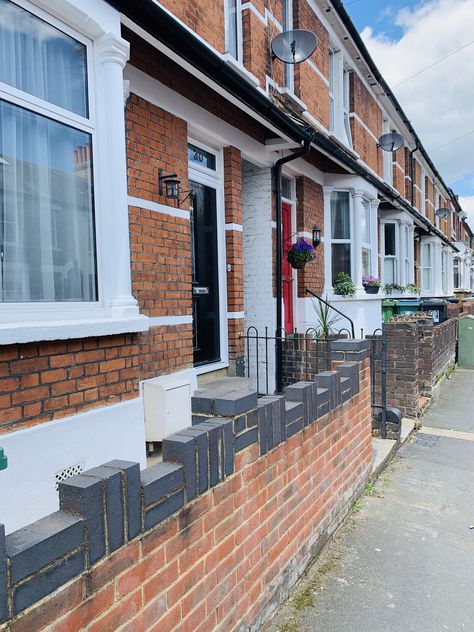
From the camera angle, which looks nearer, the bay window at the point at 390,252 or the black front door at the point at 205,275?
the black front door at the point at 205,275

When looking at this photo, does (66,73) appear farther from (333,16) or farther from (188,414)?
(333,16)

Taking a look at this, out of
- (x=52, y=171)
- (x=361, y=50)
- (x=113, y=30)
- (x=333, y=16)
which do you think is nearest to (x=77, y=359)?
(x=52, y=171)

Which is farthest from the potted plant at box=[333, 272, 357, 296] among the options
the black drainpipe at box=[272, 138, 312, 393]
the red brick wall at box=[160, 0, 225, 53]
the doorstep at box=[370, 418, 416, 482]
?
the red brick wall at box=[160, 0, 225, 53]

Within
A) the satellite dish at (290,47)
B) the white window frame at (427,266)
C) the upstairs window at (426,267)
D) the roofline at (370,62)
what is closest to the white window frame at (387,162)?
the roofline at (370,62)

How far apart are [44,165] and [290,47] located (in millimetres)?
5095

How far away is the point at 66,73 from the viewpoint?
3221 millimetres

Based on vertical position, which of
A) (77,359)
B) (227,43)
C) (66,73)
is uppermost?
(227,43)

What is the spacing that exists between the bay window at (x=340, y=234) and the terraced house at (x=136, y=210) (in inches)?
26.5

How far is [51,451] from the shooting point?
2.94 meters

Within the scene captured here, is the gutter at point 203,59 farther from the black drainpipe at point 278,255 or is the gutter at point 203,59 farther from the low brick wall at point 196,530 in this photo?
the low brick wall at point 196,530

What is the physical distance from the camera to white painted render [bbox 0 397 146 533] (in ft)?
8.88

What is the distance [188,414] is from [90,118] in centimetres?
256

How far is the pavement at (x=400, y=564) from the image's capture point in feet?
8.46

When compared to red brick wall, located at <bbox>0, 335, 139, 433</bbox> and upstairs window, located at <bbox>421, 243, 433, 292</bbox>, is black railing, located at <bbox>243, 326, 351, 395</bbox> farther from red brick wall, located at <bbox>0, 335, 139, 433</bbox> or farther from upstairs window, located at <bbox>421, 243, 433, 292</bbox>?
upstairs window, located at <bbox>421, 243, 433, 292</bbox>
